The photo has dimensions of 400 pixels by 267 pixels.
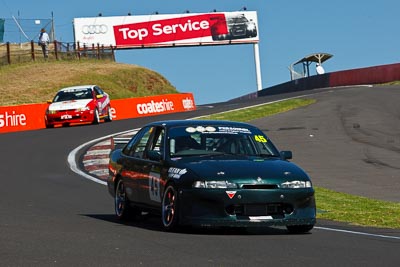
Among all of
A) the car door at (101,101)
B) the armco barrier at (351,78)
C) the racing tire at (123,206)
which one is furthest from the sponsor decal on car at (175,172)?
the armco barrier at (351,78)

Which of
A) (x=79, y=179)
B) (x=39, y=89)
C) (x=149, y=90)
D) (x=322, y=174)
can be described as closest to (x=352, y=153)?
(x=322, y=174)

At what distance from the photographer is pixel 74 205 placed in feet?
50.7

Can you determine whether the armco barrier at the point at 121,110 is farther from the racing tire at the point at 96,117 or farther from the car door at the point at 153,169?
the car door at the point at 153,169

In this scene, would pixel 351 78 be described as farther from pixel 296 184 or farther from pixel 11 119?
pixel 296 184

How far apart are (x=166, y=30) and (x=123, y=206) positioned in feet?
299

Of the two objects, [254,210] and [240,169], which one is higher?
[240,169]

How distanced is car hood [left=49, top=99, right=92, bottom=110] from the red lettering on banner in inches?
2526

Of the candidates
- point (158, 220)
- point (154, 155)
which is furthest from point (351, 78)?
point (154, 155)

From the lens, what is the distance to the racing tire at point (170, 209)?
36.8 feet

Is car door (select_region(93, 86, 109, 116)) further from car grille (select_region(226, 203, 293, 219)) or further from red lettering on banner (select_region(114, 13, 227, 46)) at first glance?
red lettering on banner (select_region(114, 13, 227, 46))

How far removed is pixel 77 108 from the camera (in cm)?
3809

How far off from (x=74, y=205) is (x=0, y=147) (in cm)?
1378

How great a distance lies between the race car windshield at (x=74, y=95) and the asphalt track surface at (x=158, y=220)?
178 inches

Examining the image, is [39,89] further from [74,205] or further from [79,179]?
[74,205]
